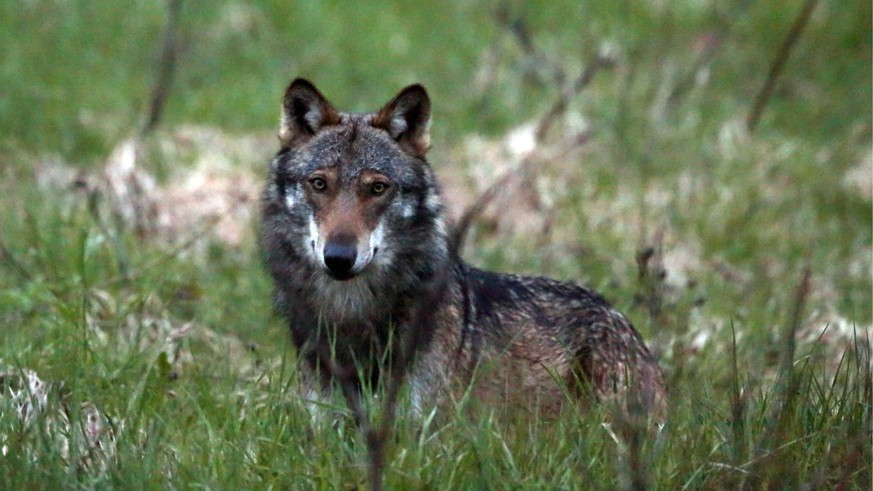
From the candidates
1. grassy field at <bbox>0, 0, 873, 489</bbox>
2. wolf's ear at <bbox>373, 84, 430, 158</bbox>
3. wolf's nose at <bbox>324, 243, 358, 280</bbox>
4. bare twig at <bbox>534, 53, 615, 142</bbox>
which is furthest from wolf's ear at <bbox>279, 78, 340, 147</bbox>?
bare twig at <bbox>534, 53, 615, 142</bbox>

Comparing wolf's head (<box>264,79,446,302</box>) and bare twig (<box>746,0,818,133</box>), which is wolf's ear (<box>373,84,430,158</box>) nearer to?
wolf's head (<box>264,79,446,302</box>)

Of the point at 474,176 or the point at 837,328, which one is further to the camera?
the point at 474,176

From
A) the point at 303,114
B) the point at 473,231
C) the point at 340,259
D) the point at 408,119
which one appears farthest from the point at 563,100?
the point at 340,259

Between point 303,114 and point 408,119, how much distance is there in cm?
45

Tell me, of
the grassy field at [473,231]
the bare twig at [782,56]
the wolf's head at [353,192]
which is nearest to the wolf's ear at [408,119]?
the wolf's head at [353,192]

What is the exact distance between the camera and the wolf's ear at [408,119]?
5738 mm

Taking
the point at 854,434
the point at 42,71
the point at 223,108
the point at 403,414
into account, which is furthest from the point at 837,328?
the point at 42,71

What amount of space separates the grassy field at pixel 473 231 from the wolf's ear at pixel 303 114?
37.6 inches

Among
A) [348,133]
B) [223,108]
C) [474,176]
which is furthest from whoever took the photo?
[223,108]

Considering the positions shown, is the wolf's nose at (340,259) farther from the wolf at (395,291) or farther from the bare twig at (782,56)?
the bare twig at (782,56)

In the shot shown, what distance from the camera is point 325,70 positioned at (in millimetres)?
13812

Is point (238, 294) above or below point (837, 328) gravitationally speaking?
below

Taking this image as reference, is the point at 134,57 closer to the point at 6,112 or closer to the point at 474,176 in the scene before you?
the point at 6,112

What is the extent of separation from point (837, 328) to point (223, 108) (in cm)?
666
